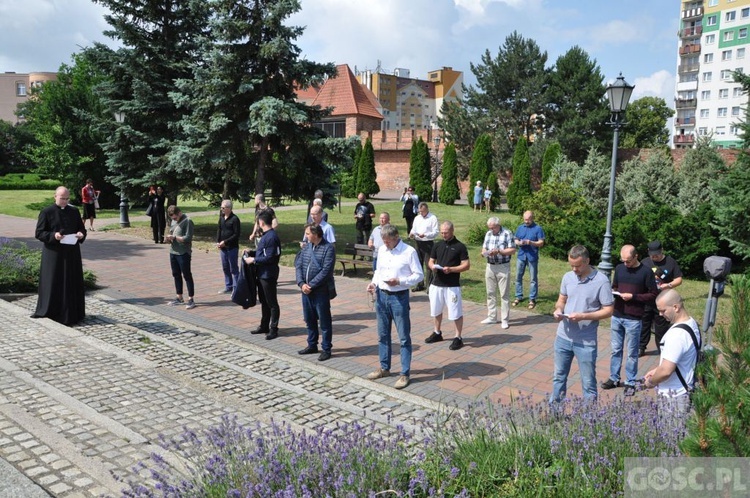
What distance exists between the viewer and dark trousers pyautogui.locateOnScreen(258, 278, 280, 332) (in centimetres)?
827

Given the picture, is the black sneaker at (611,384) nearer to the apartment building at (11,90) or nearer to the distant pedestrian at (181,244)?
the distant pedestrian at (181,244)

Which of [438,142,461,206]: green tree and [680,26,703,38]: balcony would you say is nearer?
[438,142,461,206]: green tree

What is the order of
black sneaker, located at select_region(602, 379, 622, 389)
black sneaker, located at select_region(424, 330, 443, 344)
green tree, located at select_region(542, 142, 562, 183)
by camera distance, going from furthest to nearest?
1. green tree, located at select_region(542, 142, 562, 183)
2. black sneaker, located at select_region(424, 330, 443, 344)
3. black sneaker, located at select_region(602, 379, 622, 389)

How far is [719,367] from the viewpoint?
2.63 meters

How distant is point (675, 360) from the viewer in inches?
173

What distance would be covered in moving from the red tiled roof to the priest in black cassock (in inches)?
1485

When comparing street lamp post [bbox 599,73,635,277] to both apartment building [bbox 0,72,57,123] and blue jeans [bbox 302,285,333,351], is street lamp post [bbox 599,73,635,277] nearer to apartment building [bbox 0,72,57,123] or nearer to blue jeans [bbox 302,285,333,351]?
blue jeans [bbox 302,285,333,351]

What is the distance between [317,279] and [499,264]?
3281 millimetres

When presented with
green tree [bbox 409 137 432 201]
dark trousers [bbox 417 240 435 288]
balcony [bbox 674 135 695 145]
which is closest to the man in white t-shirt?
dark trousers [bbox 417 240 435 288]

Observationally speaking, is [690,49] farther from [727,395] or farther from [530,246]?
[727,395]

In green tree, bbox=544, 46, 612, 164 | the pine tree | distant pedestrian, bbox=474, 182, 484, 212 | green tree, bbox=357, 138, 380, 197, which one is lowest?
the pine tree

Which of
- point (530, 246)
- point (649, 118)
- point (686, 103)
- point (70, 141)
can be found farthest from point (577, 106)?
point (686, 103)

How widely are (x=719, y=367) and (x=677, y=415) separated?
4.79ft

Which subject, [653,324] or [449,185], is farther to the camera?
[449,185]
